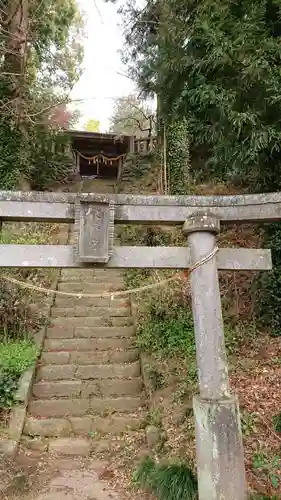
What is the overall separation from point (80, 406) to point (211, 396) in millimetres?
2574

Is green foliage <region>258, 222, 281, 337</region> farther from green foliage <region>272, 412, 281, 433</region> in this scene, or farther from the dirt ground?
the dirt ground

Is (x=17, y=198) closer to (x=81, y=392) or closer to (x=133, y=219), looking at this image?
(x=133, y=219)

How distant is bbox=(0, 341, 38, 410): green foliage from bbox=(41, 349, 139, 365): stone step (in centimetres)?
32

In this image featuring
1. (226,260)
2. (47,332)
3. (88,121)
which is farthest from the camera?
(88,121)

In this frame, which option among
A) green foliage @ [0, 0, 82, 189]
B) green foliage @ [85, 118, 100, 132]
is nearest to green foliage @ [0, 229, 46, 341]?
green foliage @ [0, 0, 82, 189]

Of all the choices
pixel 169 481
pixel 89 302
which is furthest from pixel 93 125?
pixel 169 481

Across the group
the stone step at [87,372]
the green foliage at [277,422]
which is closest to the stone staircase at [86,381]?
the stone step at [87,372]

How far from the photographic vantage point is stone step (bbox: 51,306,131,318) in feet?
24.2

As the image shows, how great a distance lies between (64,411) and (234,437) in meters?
2.73

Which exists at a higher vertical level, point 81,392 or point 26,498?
point 81,392

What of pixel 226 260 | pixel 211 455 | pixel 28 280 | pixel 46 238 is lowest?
pixel 211 455

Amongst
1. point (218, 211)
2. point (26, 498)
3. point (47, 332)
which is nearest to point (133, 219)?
point (218, 211)

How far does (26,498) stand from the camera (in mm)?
3885

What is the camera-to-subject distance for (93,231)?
11.6ft
